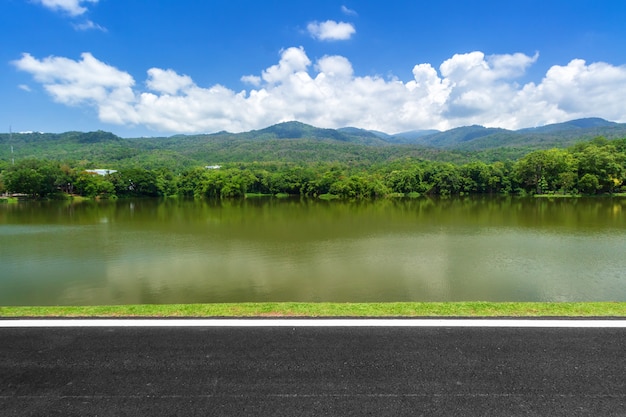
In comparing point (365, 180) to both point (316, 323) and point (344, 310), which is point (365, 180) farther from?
point (316, 323)

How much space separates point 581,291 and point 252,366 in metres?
11.5

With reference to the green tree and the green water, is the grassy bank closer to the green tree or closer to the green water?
the green water

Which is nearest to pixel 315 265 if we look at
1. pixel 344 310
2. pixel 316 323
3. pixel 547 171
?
pixel 344 310

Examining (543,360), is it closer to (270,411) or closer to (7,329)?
(270,411)

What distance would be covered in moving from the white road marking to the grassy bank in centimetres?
20

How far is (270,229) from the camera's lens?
87.8ft

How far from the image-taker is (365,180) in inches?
3083

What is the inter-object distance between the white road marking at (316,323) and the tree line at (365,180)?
7070cm

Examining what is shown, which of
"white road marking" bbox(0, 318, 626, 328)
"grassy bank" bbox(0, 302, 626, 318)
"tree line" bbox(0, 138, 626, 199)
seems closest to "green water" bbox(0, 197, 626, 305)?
"grassy bank" bbox(0, 302, 626, 318)

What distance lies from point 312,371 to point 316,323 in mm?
1260

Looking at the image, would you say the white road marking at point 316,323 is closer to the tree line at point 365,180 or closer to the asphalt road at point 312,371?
the asphalt road at point 312,371

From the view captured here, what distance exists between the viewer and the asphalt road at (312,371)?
352 cm

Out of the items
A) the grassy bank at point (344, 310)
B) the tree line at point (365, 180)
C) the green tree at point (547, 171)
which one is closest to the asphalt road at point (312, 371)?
the grassy bank at point (344, 310)

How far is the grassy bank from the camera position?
5.69 meters
